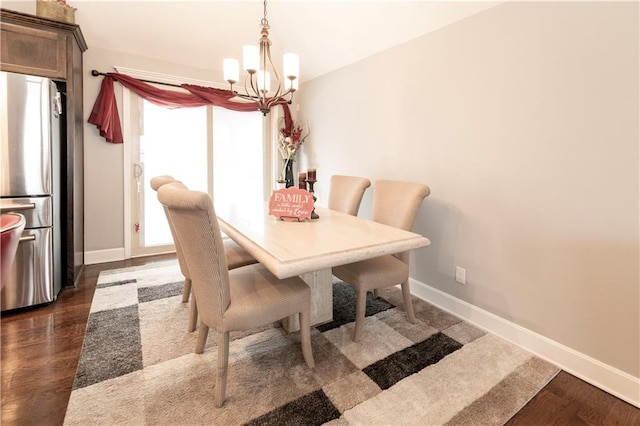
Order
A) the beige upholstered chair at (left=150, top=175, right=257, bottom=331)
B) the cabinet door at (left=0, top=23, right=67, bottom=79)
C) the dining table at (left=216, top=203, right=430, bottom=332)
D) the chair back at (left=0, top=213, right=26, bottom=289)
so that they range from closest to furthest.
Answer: the chair back at (left=0, top=213, right=26, bottom=289), the dining table at (left=216, top=203, right=430, bottom=332), the beige upholstered chair at (left=150, top=175, right=257, bottom=331), the cabinet door at (left=0, top=23, right=67, bottom=79)

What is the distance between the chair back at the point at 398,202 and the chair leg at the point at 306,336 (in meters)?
0.94

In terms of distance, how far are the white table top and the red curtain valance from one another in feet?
5.94

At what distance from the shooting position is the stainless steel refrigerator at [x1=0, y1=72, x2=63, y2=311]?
2162 millimetres

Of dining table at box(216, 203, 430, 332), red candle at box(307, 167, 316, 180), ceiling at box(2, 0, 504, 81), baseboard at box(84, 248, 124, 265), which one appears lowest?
baseboard at box(84, 248, 124, 265)

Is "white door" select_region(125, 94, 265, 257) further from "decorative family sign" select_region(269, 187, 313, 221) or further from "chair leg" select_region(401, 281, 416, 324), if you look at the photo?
"chair leg" select_region(401, 281, 416, 324)

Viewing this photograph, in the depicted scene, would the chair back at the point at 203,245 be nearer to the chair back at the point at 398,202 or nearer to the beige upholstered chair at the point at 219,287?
the beige upholstered chair at the point at 219,287

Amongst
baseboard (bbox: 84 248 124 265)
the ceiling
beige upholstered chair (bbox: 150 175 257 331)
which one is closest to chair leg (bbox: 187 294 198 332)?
beige upholstered chair (bbox: 150 175 257 331)

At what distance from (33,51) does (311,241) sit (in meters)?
2.73

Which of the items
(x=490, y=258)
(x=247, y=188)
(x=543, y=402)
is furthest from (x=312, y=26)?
(x=543, y=402)

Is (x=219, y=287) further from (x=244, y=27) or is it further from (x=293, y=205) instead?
(x=244, y=27)

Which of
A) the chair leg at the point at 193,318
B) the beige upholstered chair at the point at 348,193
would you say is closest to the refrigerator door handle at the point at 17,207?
the chair leg at the point at 193,318

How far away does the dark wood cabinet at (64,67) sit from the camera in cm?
232

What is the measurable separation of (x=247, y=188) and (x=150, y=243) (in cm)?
138

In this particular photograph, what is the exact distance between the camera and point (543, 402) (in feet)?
4.94
